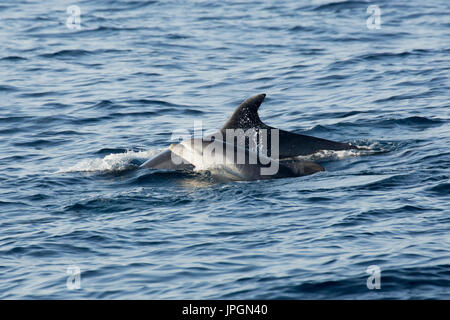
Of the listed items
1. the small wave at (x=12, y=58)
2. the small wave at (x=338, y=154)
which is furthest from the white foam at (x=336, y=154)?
the small wave at (x=12, y=58)

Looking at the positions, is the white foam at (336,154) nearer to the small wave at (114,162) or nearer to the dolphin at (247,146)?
the dolphin at (247,146)

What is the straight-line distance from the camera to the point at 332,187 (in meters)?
15.3

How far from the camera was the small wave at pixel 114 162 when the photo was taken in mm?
17562

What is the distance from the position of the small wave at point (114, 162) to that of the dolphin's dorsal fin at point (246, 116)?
7.74 ft

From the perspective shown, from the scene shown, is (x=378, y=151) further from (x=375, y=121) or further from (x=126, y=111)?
(x=126, y=111)

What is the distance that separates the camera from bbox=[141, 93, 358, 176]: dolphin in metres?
16.2

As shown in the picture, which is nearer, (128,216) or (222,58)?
(128,216)

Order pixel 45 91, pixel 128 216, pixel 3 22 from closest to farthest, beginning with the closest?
pixel 128 216, pixel 45 91, pixel 3 22

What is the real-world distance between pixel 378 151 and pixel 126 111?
8525 millimetres

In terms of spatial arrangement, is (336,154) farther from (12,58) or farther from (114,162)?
(12,58)

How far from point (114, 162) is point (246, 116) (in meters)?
3.26

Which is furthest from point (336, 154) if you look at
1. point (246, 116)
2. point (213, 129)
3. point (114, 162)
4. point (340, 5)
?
point (340, 5)

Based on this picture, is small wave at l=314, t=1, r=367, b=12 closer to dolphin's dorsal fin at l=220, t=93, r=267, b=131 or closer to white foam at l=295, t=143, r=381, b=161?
white foam at l=295, t=143, r=381, b=161
